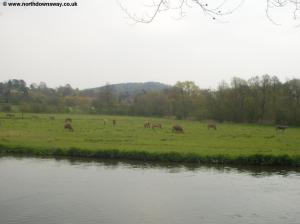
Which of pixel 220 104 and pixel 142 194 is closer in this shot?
pixel 142 194

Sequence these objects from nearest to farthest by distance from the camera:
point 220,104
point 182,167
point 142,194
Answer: point 142,194 → point 182,167 → point 220,104

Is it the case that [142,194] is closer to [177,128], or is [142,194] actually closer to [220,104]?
[177,128]

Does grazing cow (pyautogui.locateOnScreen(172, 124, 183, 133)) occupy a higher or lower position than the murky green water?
higher

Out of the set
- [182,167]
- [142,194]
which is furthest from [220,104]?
[142,194]

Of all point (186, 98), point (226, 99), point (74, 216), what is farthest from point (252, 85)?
point (74, 216)

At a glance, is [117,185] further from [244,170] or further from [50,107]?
[50,107]

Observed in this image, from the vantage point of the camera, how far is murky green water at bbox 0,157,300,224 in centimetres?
1602

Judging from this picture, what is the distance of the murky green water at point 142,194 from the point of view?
52.5 feet

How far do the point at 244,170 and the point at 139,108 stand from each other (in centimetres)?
8904

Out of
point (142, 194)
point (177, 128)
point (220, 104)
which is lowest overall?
point (142, 194)

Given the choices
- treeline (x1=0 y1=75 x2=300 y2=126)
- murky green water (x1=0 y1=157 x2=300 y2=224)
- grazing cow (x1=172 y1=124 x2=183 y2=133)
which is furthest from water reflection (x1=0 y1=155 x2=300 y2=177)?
treeline (x1=0 y1=75 x2=300 y2=126)

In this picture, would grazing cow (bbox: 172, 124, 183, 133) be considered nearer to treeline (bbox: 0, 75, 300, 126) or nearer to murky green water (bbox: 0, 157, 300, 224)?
murky green water (bbox: 0, 157, 300, 224)

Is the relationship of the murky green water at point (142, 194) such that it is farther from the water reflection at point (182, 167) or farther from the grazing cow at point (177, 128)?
the grazing cow at point (177, 128)

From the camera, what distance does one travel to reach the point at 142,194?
1964cm
